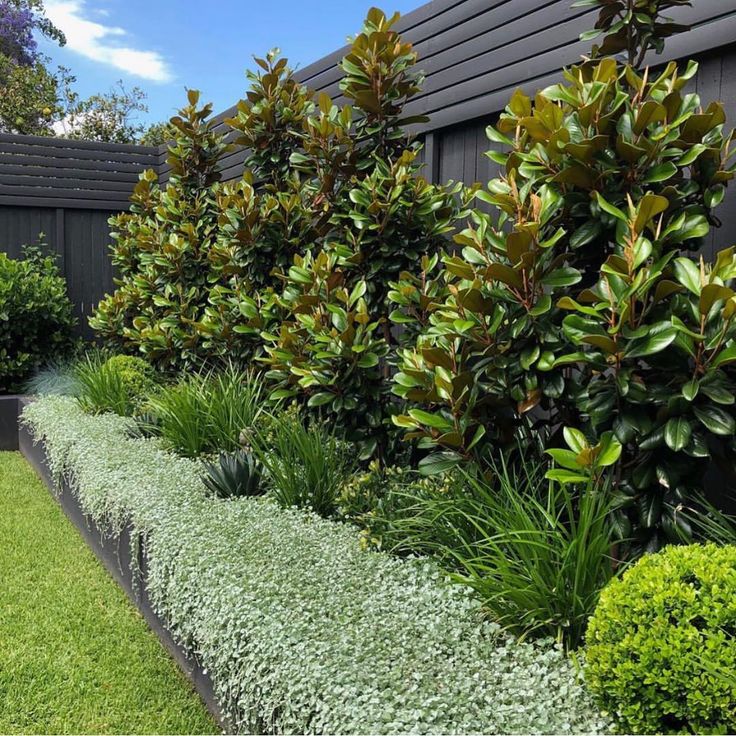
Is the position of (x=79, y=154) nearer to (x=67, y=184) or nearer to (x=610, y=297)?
(x=67, y=184)

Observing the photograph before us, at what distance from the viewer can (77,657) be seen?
9.43 ft

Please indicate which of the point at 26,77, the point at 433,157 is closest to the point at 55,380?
the point at 433,157

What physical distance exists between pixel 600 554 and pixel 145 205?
20.9 feet

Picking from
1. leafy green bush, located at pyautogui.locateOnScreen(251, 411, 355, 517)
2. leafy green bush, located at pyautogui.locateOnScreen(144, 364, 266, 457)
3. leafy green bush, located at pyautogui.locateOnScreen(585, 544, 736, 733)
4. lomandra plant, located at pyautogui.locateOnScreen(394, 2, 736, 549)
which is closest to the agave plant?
leafy green bush, located at pyautogui.locateOnScreen(251, 411, 355, 517)

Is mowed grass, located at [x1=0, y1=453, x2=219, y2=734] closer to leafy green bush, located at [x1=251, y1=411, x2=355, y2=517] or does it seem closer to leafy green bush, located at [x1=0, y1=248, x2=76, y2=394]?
leafy green bush, located at [x1=251, y1=411, x2=355, y2=517]

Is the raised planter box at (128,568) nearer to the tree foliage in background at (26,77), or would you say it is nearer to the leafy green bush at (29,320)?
the leafy green bush at (29,320)

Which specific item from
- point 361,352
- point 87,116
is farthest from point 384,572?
point 87,116

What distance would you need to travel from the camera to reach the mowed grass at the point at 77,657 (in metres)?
2.49

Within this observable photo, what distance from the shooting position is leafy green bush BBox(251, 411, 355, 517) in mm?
3396

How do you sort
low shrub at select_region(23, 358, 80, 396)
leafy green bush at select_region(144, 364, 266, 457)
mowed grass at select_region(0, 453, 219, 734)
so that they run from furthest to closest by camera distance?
low shrub at select_region(23, 358, 80, 396) → leafy green bush at select_region(144, 364, 266, 457) → mowed grass at select_region(0, 453, 219, 734)

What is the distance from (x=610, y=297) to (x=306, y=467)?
1795 mm

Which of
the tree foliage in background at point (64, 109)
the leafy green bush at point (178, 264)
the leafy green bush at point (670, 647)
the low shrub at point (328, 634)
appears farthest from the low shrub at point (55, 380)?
the tree foliage in background at point (64, 109)

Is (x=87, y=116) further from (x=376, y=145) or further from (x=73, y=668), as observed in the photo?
(x=73, y=668)

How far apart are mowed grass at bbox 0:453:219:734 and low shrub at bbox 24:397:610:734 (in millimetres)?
221
